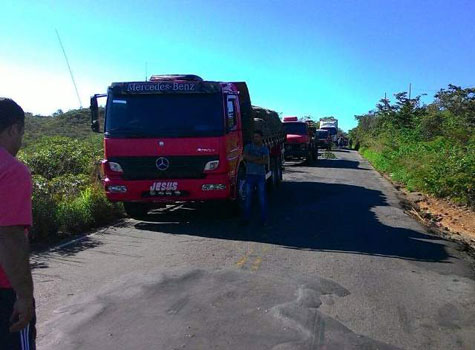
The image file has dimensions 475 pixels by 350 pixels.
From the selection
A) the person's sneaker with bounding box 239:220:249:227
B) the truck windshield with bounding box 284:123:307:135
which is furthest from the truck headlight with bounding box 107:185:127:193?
the truck windshield with bounding box 284:123:307:135

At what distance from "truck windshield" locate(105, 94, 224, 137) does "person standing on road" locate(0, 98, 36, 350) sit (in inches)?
282

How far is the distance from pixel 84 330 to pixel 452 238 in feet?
24.8

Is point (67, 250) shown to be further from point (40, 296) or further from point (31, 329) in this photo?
point (31, 329)

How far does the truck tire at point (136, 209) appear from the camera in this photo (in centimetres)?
1065

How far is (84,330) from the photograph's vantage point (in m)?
4.52

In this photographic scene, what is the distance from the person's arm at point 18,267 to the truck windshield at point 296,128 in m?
27.4

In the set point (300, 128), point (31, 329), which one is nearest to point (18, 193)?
point (31, 329)

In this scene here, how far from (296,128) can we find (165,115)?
20.6 m

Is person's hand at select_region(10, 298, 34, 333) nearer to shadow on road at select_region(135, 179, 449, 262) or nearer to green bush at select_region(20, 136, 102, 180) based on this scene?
shadow on road at select_region(135, 179, 449, 262)

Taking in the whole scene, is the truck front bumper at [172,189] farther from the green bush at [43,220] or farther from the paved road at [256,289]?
the green bush at [43,220]

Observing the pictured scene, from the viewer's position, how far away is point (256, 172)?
10.1 meters

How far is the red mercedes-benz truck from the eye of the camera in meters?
9.66

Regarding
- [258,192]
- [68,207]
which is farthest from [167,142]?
[68,207]

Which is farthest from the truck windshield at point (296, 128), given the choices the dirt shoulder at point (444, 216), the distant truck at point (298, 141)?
the dirt shoulder at point (444, 216)
